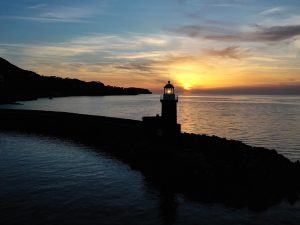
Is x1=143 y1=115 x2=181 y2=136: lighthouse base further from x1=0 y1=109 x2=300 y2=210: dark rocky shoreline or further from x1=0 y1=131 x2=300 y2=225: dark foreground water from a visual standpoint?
x1=0 y1=131 x2=300 y2=225: dark foreground water

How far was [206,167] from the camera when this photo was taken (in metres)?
20.5

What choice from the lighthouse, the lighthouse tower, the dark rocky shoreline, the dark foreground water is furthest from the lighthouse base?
the dark foreground water

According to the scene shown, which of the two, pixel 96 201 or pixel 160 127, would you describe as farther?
pixel 160 127

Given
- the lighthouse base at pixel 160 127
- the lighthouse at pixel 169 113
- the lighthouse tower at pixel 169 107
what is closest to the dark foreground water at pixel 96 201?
the lighthouse base at pixel 160 127

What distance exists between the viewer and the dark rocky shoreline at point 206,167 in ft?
59.5

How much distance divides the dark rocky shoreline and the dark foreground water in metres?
0.92

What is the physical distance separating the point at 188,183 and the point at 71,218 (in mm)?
7469

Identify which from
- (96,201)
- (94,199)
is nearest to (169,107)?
(94,199)

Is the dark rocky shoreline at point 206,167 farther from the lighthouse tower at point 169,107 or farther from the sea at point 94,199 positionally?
the lighthouse tower at point 169,107

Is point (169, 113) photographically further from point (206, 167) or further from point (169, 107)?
point (206, 167)

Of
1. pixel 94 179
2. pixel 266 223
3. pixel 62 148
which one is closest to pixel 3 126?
pixel 62 148

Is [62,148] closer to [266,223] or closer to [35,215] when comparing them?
[35,215]

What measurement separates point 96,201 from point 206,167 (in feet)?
23.4

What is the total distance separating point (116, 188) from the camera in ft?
64.6
